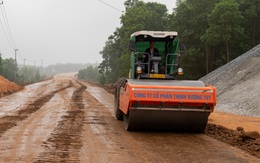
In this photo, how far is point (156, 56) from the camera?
11086 mm

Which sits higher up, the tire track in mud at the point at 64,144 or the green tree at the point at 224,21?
the green tree at the point at 224,21

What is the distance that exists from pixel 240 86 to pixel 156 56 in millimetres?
11739

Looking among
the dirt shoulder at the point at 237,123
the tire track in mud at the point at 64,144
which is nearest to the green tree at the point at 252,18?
the dirt shoulder at the point at 237,123

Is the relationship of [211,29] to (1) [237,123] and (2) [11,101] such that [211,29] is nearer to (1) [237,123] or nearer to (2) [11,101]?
(2) [11,101]

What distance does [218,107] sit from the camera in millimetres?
18969

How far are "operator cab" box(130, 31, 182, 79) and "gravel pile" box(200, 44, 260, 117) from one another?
6413mm

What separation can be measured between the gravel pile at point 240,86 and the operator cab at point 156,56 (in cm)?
641

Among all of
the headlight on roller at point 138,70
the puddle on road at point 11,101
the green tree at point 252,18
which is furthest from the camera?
the green tree at point 252,18

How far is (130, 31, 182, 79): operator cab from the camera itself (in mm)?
10703

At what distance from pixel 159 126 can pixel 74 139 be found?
2.41m

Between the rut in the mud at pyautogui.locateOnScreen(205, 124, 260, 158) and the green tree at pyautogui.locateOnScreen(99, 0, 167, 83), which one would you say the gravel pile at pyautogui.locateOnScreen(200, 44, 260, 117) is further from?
the green tree at pyautogui.locateOnScreen(99, 0, 167, 83)

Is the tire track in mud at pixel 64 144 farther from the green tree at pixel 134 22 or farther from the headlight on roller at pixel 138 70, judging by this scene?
the green tree at pixel 134 22

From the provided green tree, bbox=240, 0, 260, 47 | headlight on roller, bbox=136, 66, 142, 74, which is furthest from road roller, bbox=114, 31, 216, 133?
green tree, bbox=240, 0, 260, 47

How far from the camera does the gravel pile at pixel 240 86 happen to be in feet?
55.6
